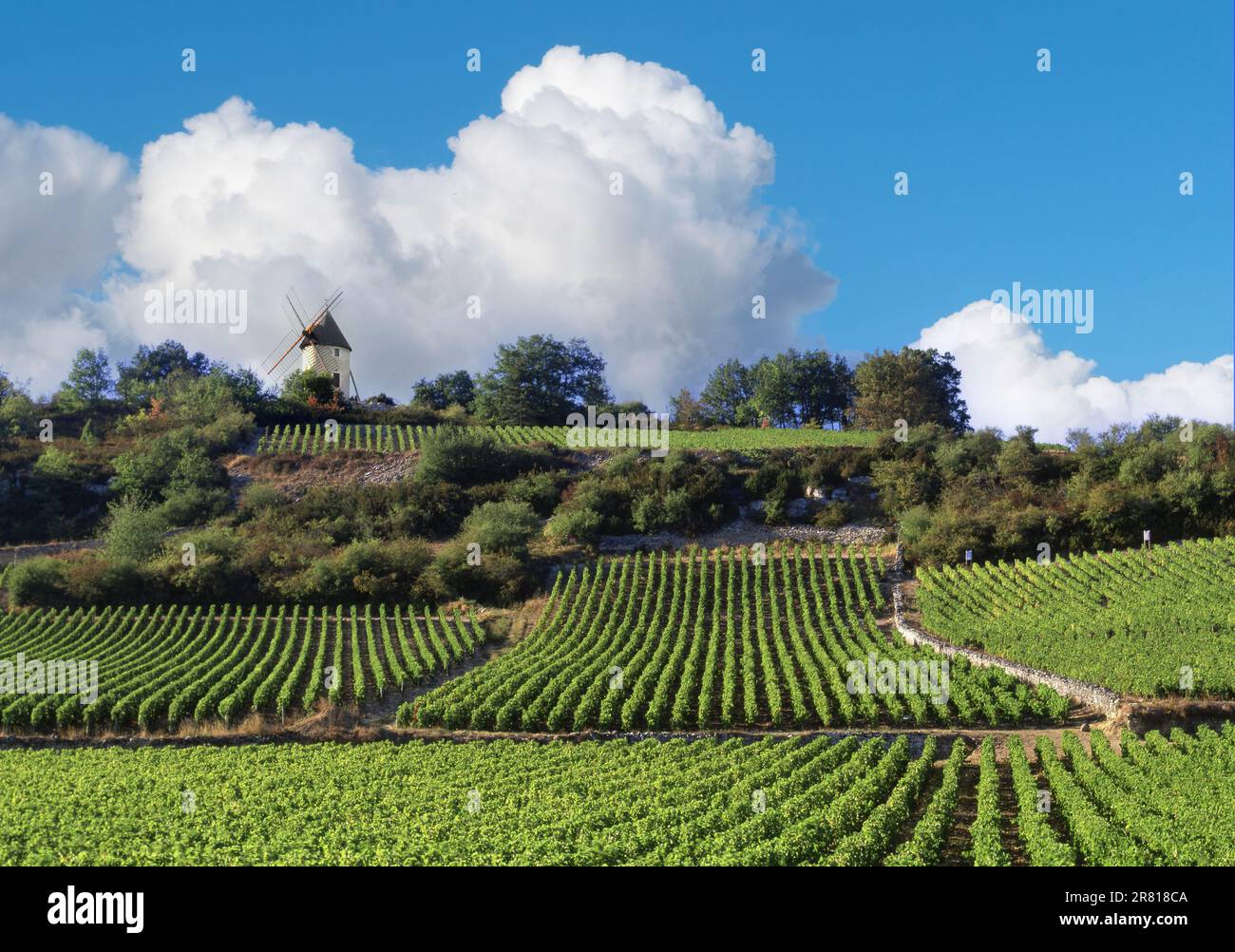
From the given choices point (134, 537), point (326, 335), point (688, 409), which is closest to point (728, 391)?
point (688, 409)

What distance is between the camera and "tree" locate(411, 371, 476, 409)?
93438 mm

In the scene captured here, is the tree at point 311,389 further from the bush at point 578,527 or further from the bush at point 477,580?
the bush at point 477,580

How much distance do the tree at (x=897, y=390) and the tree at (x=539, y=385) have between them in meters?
21.7

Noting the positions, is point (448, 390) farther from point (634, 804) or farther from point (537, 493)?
point (634, 804)

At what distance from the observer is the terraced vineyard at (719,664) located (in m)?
27.8

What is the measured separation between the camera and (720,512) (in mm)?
52656

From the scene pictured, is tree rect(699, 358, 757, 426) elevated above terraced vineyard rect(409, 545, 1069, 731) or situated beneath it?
elevated above

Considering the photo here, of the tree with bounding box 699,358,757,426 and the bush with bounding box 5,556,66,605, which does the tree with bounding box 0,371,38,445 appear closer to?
the bush with bounding box 5,556,66,605

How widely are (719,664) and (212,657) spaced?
16.3 metres

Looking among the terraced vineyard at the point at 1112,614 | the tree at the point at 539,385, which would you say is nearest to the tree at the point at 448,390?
the tree at the point at 539,385

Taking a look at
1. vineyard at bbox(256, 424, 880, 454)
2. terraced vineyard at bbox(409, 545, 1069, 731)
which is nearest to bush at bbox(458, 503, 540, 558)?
terraced vineyard at bbox(409, 545, 1069, 731)

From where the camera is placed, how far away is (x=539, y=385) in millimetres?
83500

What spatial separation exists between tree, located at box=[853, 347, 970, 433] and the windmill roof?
4157cm

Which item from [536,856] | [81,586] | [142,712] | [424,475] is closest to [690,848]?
[536,856]
